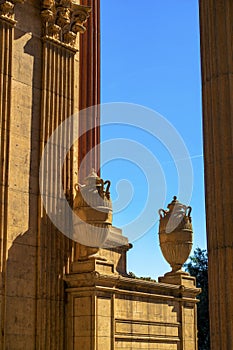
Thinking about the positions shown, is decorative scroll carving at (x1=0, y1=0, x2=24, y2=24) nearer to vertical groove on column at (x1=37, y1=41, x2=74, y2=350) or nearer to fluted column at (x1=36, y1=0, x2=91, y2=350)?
fluted column at (x1=36, y1=0, x2=91, y2=350)

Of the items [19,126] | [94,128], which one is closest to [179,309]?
[94,128]

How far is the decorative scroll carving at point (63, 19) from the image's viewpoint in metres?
27.2

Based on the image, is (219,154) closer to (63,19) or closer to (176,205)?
(63,19)

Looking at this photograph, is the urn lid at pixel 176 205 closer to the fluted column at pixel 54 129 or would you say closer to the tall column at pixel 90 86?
the tall column at pixel 90 86

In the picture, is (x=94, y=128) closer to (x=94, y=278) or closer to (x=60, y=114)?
(x=60, y=114)

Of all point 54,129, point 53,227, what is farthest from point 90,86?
point 53,227

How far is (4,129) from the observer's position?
25.0 m

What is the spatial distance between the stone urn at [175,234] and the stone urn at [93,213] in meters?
3.99

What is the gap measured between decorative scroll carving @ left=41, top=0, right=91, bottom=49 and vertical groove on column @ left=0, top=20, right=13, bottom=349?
6.60 ft

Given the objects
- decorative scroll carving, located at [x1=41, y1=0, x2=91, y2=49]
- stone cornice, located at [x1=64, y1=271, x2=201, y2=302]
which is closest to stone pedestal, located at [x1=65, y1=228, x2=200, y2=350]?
stone cornice, located at [x1=64, y1=271, x2=201, y2=302]

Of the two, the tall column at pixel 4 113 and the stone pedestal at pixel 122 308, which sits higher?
the tall column at pixel 4 113

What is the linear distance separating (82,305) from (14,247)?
2978 millimetres

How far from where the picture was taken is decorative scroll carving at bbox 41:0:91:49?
27250mm

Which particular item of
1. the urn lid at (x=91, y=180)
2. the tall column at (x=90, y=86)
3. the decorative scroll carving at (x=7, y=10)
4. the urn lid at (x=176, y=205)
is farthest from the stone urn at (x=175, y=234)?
the decorative scroll carving at (x=7, y=10)
